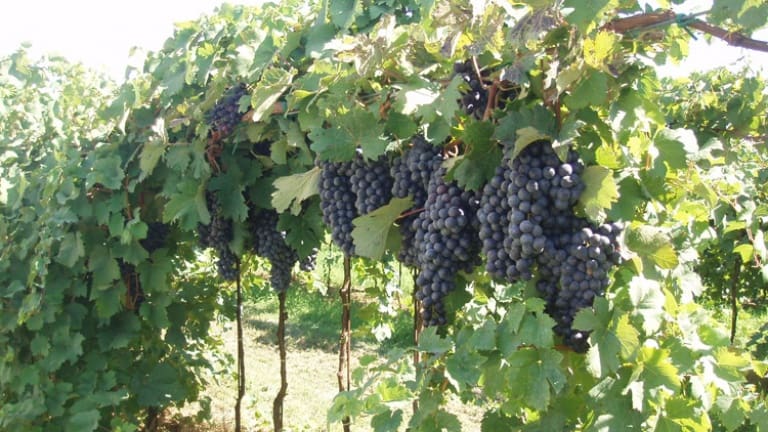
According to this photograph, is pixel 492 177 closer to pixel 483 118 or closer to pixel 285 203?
pixel 483 118

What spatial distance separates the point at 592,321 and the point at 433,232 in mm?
424

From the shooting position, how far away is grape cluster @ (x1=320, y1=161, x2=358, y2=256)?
6.84 feet

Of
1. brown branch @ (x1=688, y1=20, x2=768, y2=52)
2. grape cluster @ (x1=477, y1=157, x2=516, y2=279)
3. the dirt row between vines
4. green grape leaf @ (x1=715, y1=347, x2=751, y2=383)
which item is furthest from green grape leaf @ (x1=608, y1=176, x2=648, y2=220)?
the dirt row between vines

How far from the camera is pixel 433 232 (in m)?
1.68

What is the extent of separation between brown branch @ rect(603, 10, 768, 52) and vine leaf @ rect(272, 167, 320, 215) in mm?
1048

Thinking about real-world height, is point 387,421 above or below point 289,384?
above

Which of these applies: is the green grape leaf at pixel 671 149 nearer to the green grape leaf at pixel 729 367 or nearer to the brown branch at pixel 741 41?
the brown branch at pixel 741 41

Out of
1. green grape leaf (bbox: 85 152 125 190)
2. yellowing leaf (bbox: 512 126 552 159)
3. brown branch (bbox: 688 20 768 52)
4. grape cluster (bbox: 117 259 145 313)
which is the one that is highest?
brown branch (bbox: 688 20 768 52)

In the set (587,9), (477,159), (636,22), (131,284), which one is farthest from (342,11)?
(131,284)

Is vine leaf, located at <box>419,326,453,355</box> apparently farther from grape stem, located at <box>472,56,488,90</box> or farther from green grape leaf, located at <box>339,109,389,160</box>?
grape stem, located at <box>472,56,488,90</box>

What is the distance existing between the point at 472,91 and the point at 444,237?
14.7 inches

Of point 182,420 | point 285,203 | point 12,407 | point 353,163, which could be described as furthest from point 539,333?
point 182,420

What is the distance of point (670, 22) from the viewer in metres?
1.50

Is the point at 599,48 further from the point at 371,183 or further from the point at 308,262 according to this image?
the point at 308,262
